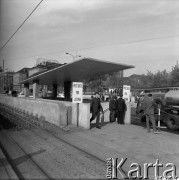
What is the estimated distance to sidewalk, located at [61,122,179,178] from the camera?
24.3 ft

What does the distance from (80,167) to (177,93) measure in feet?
43.0

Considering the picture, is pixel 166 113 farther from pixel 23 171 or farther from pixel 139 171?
pixel 23 171

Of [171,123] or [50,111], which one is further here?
[50,111]

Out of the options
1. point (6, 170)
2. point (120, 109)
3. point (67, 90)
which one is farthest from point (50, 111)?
point (67, 90)

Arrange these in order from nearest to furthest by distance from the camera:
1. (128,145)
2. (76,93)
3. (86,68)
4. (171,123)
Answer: (128,145) → (76,93) → (171,123) → (86,68)

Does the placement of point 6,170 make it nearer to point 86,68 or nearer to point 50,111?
point 50,111

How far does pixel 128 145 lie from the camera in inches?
359

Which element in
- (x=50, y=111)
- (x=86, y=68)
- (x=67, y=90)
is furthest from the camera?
(x=67, y=90)

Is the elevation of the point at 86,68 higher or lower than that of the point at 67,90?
higher

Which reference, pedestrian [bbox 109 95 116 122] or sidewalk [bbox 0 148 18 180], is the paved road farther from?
pedestrian [bbox 109 95 116 122]

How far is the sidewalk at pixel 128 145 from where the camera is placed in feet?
24.3

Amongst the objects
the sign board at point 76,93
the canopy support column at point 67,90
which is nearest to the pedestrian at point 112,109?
the sign board at point 76,93

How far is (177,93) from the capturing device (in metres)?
17.9

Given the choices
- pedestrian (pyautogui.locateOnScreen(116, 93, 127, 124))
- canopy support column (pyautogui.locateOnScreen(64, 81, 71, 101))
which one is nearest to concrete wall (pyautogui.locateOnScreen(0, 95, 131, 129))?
pedestrian (pyautogui.locateOnScreen(116, 93, 127, 124))
